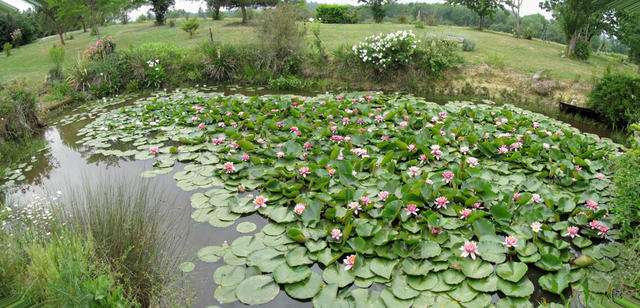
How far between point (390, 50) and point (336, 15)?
14291 mm

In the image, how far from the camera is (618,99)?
5648 millimetres

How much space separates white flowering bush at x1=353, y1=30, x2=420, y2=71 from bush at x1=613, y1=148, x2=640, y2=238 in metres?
5.94

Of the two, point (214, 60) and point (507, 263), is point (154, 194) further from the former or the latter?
point (214, 60)

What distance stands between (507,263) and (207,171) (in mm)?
3339

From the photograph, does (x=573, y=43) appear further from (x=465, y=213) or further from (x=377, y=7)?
(x=377, y=7)

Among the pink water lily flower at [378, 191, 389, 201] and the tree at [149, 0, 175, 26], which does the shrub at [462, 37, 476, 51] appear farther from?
the tree at [149, 0, 175, 26]

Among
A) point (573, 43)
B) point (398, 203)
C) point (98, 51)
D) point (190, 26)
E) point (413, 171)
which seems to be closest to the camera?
point (398, 203)

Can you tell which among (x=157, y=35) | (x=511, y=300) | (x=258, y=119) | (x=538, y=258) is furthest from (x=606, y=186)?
(x=157, y=35)

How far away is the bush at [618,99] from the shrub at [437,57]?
10.5 ft

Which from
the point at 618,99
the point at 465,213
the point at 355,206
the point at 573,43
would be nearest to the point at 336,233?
the point at 355,206

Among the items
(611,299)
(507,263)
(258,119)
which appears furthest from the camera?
(258,119)

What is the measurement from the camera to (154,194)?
355 centimetres

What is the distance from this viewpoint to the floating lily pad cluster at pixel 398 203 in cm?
239

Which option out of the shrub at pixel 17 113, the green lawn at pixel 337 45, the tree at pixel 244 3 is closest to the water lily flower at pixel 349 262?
the shrub at pixel 17 113
